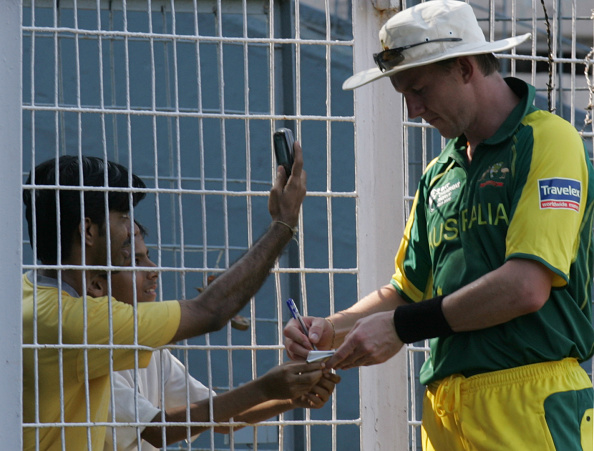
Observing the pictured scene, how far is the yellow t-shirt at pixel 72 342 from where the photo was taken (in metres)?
2.59

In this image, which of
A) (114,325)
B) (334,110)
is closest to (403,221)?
(114,325)

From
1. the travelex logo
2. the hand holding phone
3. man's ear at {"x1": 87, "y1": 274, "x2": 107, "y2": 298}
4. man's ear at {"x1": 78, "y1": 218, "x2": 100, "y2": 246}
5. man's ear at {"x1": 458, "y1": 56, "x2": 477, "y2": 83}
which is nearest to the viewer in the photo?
the travelex logo

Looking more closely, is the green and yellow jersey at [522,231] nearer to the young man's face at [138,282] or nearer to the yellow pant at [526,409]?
the yellow pant at [526,409]

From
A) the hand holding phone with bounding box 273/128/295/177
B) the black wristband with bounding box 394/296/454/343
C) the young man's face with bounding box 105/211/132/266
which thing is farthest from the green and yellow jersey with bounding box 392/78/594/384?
the young man's face with bounding box 105/211/132/266

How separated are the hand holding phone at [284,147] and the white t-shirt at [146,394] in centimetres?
62

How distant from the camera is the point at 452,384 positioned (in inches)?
93.0

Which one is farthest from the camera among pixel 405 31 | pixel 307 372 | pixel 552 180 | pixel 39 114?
pixel 39 114

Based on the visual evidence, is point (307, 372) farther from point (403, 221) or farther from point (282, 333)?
point (403, 221)

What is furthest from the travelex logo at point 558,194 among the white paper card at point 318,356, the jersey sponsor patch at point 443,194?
the white paper card at point 318,356

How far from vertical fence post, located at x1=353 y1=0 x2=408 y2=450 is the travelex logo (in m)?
0.59

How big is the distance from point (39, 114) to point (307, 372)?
3071 millimetres
